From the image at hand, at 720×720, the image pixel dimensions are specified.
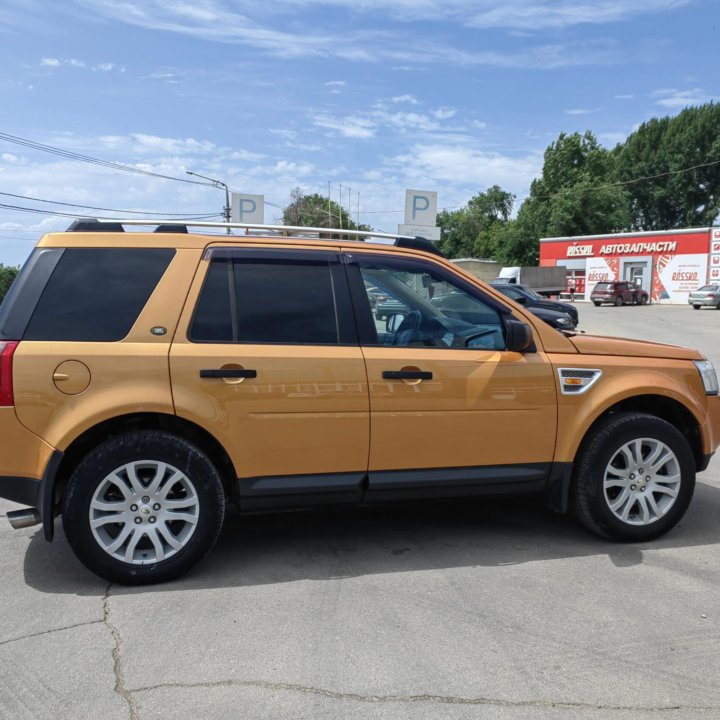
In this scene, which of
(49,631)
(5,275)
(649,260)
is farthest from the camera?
(649,260)

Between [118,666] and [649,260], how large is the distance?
49.0 metres

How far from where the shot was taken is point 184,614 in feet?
11.2

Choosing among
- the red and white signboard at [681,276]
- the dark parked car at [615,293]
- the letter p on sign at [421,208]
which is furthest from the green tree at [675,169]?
the letter p on sign at [421,208]

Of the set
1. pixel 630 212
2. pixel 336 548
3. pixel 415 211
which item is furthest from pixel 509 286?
pixel 630 212

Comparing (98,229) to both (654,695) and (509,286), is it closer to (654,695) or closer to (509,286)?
(654,695)

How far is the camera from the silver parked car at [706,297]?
3909cm

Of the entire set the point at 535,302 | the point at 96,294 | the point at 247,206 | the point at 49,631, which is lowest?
the point at 49,631

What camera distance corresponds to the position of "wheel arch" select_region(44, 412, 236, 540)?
11.9 feet

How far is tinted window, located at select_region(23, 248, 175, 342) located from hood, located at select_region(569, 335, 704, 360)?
254 cm

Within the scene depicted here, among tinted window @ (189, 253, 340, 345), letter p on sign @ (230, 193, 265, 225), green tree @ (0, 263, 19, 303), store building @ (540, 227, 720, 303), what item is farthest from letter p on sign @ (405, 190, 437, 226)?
store building @ (540, 227, 720, 303)

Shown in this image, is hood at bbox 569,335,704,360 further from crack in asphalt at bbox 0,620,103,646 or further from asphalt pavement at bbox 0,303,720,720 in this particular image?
crack in asphalt at bbox 0,620,103,646

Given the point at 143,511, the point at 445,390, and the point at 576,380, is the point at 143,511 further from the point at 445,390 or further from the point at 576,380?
the point at 576,380

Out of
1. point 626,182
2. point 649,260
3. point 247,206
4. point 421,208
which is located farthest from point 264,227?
point 626,182

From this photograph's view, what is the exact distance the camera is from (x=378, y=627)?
10.7 feet
